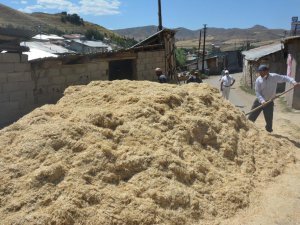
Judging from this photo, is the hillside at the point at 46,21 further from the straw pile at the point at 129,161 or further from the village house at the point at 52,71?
the straw pile at the point at 129,161

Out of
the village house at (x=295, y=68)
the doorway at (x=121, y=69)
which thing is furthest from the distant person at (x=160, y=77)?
the village house at (x=295, y=68)

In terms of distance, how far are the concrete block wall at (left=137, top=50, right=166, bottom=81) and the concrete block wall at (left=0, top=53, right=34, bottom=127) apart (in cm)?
432

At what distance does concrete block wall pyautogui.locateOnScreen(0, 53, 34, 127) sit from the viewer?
29.2 feet

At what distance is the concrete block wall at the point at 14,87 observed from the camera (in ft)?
29.2

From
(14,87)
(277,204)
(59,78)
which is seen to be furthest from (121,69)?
(277,204)

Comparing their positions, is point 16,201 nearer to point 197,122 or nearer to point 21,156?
point 21,156

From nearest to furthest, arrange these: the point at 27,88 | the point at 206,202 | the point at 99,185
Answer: the point at 99,185
the point at 206,202
the point at 27,88

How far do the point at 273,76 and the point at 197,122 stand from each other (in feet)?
8.38

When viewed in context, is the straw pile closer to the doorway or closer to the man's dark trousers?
the man's dark trousers

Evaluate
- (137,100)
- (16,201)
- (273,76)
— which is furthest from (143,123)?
(273,76)

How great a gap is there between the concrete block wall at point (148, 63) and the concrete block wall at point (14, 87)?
4.32 meters

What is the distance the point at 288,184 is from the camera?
550 centimetres

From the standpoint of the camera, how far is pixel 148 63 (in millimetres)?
13219

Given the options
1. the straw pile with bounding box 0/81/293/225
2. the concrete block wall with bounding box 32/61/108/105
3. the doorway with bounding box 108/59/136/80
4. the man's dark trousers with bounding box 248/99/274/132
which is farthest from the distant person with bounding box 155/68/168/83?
the doorway with bounding box 108/59/136/80
